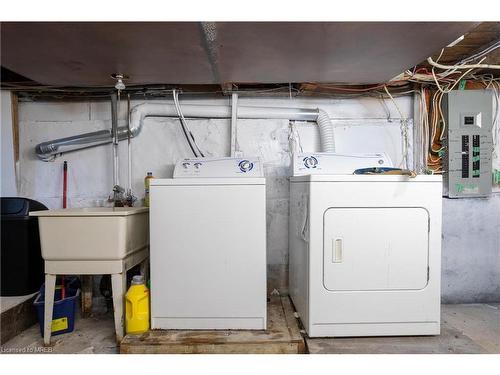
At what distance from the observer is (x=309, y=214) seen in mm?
1767

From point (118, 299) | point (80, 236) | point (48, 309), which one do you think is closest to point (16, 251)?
point (48, 309)

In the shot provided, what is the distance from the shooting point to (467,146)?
7.93 feet

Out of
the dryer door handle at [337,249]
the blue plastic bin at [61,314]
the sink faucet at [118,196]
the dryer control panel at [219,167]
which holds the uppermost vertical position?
the dryer control panel at [219,167]

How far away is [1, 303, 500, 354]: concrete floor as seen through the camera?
1.69m

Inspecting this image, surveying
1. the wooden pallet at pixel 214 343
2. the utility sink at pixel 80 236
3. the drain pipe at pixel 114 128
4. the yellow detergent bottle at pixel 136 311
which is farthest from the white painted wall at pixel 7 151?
the wooden pallet at pixel 214 343

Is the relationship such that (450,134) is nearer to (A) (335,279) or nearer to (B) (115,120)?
(A) (335,279)

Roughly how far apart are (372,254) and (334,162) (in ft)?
2.72

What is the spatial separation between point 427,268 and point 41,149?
298 cm

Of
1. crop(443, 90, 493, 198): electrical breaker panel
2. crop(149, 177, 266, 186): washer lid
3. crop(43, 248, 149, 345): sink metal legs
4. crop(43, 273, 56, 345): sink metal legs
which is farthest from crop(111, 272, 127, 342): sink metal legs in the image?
crop(443, 90, 493, 198): electrical breaker panel

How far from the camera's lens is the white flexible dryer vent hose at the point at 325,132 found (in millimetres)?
2450

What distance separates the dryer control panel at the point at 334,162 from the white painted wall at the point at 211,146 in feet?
0.86

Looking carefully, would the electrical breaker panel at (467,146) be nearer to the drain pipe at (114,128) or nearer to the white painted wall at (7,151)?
the drain pipe at (114,128)

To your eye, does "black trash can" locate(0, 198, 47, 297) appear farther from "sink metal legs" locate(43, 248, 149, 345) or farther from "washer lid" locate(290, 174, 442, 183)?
"washer lid" locate(290, 174, 442, 183)

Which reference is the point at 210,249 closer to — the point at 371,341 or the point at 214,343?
the point at 214,343
